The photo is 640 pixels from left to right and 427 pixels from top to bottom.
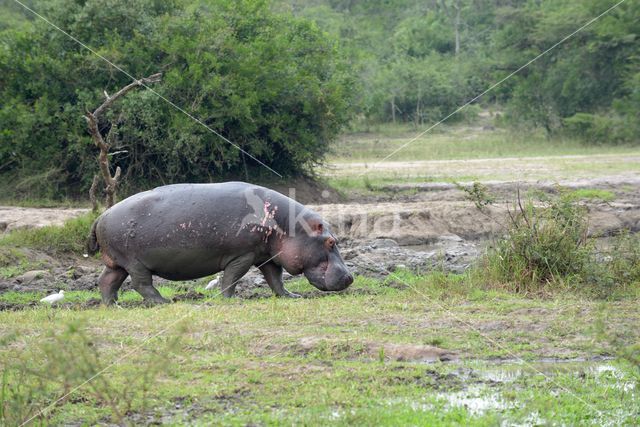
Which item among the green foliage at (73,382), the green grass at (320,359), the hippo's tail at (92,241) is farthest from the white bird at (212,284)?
the green foliage at (73,382)

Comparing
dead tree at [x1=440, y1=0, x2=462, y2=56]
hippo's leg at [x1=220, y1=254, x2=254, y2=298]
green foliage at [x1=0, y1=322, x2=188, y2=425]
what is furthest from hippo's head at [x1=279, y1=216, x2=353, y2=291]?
dead tree at [x1=440, y1=0, x2=462, y2=56]

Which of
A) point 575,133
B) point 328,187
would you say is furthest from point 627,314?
point 575,133

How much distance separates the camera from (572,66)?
36156 mm

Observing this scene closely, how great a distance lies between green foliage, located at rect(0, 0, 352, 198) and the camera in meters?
20.3

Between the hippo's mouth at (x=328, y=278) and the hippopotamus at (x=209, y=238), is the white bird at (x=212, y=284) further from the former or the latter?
the hippo's mouth at (x=328, y=278)

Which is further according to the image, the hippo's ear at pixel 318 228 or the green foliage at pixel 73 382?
the hippo's ear at pixel 318 228

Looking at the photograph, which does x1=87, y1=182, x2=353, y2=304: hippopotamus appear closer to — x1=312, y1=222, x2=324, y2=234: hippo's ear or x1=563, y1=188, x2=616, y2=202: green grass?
x1=312, y1=222, x2=324, y2=234: hippo's ear

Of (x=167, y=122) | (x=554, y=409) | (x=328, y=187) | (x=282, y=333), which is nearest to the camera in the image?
(x=554, y=409)

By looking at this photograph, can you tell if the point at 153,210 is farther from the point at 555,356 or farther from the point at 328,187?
the point at 328,187

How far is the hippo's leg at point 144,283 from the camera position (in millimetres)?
11211

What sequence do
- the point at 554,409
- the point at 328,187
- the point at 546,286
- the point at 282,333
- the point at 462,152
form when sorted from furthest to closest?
1. the point at 462,152
2. the point at 328,187
3. the point at 546,286
4. the point at 282,333
5. the point at 554,409

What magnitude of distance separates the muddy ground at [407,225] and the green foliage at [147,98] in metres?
1.77

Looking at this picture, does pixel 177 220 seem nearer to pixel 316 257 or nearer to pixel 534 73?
pixel 316 257

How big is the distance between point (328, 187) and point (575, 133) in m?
14.2
